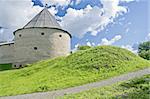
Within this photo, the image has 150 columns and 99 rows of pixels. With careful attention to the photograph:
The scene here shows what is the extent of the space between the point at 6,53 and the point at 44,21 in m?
9.37

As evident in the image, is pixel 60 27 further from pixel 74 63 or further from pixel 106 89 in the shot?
pixel 106 89

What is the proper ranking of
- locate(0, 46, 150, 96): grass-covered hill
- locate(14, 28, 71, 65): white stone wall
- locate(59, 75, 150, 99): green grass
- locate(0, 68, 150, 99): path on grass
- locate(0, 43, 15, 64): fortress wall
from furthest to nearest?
locate(0, 43, 15, 64): fortress wall, locate(14, 28, 71, 65): white stone wall, locate(0, 46, 150, 96): grass-covered hill, locate(0, 68, 150, 99): path on grass, locate(59, 75, 150, 99): green grass

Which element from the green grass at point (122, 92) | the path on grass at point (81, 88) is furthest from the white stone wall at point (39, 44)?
the green grass at point (122, 92)

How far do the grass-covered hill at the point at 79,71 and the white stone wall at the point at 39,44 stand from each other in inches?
731

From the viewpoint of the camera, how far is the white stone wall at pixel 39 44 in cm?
4916

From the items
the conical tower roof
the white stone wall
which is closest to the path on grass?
the white stone wall

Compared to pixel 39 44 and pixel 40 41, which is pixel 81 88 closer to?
pixel 39 44

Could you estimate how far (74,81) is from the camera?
21875 mm

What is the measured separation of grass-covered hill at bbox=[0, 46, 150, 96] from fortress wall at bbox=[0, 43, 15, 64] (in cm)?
2479

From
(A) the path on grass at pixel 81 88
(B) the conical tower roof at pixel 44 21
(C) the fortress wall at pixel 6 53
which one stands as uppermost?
(B) the conical tower roof at pixel 44 21

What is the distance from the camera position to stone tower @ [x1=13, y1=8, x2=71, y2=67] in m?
49.2

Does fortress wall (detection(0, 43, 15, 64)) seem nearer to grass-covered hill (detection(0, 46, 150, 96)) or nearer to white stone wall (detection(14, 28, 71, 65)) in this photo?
white stone wall (detection(14, 28, 71, 65))

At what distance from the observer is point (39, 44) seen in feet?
163

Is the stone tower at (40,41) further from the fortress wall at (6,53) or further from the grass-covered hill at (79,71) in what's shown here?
the grass-covered hill at (79,71)
